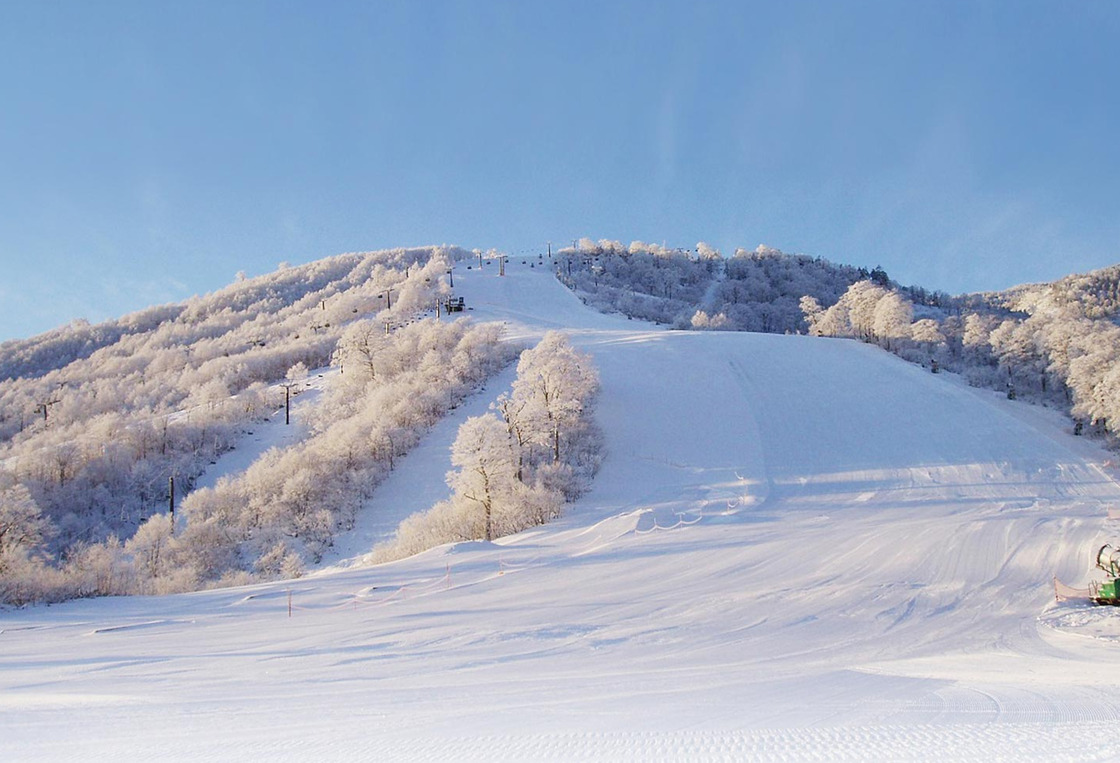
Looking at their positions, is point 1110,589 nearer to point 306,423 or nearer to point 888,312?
point 306,423

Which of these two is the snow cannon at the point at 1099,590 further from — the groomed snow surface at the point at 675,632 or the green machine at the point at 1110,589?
the groomed snow surface at the point at 675,632

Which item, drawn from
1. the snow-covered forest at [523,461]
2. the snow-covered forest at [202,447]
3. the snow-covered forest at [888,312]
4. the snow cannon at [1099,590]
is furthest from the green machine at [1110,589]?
the snow-covered forest at [202,447]

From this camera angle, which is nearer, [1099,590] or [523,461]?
[1099,590]

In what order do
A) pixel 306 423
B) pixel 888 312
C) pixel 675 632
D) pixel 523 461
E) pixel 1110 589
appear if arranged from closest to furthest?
pixel 675 632 < pixel 1110 589 < pixel 523 461 < pixel 306 423 < pixel 888 312

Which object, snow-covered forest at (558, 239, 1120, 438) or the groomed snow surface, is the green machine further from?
snow-covered forest at (558, 239, 1120, 438)

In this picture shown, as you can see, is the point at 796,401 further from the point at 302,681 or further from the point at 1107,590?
the point at 302,681

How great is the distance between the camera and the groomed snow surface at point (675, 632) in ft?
20.0

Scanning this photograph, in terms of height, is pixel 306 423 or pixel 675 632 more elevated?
pixel 306 423

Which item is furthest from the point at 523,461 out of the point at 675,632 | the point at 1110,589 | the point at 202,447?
the point at 202,447

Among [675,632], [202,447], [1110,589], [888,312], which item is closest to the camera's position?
[675,632]

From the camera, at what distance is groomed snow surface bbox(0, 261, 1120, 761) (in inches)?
241

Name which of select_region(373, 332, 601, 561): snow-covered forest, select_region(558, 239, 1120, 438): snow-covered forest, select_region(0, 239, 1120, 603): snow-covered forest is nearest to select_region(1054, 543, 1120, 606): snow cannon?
select_region(373, 332, 601, 561): snow-covered forest

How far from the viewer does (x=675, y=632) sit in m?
14.1

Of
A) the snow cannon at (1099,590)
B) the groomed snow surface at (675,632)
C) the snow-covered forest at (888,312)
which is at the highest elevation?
the snow-covered forest at (888,312)
